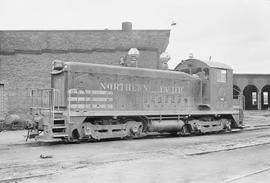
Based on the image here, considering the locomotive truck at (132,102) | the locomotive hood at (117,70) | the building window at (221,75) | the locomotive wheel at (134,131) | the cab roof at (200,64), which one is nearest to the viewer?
the locomotive truck at (132,102)

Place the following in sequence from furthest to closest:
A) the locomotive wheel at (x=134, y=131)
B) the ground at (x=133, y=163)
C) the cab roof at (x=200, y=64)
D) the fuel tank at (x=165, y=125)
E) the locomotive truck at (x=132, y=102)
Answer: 1. the cab roof at (x=200, y=64)
2. the fuel tank at (x=165, y=125)
3. the locomotive wheel at (x=134, y=131)
4. the locomotive truck at (x=132, y=102)
5. the ground at (x=133, y=163)

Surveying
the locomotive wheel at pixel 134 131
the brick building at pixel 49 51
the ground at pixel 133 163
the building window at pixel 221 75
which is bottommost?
the ground at pixel 133 163

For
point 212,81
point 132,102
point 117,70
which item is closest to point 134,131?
point 132,102

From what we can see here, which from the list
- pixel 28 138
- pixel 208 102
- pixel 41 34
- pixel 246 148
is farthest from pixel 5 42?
pixel 246 148

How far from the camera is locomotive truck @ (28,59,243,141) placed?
594 inches

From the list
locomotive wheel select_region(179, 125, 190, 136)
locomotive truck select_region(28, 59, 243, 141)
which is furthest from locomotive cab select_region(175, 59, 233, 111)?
locomotive wheel select_region(179, 125, 190, 136)

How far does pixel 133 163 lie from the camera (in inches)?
396

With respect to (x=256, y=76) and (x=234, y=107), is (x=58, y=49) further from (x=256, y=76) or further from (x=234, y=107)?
(x=256, y=76)

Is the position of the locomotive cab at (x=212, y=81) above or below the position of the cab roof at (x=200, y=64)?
below

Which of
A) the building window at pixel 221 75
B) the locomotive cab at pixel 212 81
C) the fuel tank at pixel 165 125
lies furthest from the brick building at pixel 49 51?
the fuel tank at pixel 165 125

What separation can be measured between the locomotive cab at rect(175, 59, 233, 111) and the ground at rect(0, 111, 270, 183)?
19.0ft

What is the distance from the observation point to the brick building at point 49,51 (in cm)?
2512

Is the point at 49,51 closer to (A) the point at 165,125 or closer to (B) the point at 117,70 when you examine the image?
(B) the point at 117,70

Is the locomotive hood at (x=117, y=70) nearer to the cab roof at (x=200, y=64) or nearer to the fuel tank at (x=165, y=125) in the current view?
the cab roof at (x=200, y=64)
